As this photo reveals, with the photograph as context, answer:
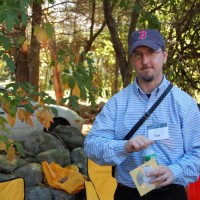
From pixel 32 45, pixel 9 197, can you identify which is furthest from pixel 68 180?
pixel 32 45

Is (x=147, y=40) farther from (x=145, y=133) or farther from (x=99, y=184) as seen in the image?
(x=99, y=184)

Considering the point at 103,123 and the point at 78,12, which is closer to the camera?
the point at 103,123

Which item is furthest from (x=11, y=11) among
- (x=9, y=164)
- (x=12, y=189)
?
(x=9, y=164)

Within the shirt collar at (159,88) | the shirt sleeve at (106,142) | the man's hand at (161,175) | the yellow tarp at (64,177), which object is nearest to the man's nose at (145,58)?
the shirt collar at (159,88)

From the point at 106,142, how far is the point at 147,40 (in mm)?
514

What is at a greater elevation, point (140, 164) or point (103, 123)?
point (103, 123)

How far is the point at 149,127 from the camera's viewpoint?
1.95m

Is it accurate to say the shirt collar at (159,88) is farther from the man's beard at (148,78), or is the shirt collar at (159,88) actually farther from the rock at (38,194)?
the rock at (38,194)

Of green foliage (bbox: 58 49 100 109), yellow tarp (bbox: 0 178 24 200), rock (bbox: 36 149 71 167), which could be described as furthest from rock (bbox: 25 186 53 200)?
green foliage (bbox: 58 49 100 109)

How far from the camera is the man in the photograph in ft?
6.34

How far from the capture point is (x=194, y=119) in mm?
1976

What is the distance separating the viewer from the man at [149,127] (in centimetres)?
193

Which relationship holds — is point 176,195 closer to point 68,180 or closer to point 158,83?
point 158,83

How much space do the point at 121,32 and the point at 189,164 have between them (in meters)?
8.13
